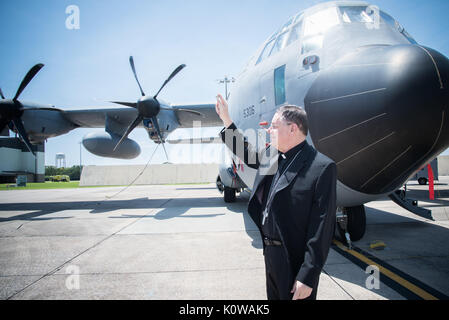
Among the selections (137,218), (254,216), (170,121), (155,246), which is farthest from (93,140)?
(254,216)

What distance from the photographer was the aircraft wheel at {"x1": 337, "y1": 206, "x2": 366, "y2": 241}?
3877 mm

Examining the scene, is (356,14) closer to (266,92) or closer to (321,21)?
(321,21)

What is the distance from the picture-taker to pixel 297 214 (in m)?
1.43

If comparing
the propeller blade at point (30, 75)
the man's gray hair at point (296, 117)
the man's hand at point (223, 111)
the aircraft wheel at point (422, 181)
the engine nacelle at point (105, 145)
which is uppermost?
the propeller blade at point (30, 75)

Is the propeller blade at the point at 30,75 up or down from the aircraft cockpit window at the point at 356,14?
up

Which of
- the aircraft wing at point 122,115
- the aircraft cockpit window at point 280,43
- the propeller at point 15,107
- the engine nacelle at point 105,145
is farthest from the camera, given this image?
the aircraft wing at point 122,115

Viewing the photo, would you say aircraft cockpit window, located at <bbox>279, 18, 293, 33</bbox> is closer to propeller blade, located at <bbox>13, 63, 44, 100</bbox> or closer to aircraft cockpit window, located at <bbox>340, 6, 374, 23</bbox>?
aircraft cockpit window, located at <bbox>340, 6, 374, 23</bbox>

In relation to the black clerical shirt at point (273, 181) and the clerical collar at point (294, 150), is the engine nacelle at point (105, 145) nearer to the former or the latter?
the black clerical shirt at point (273, 181)

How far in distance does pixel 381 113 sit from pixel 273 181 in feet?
4.59

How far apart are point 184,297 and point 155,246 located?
2.04 m

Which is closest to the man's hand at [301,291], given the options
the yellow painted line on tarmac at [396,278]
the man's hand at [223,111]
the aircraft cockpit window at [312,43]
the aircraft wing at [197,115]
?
the man's hand at [223,111]

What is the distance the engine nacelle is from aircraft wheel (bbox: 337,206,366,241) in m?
10.7

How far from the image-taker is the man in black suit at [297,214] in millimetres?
1326

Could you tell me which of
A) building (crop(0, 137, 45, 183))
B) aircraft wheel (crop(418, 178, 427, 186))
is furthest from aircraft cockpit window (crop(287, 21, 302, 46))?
building (crop(0, 137, 45, 183))
